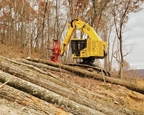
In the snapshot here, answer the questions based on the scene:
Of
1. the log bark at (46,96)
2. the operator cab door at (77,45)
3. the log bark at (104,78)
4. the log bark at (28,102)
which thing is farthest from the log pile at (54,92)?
the operator cab door at (77,45)

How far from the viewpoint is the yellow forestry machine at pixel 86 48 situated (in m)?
13.0

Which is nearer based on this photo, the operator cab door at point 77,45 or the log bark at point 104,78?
the log bark at point 104,78

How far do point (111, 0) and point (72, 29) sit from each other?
12.2 meters

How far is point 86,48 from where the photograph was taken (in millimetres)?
13398

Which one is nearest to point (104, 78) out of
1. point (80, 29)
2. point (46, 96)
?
point (80, 29)

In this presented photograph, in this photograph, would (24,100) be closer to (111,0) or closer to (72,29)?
(72,29)

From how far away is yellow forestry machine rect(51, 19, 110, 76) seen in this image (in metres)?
13.0

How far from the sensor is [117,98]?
1012cm

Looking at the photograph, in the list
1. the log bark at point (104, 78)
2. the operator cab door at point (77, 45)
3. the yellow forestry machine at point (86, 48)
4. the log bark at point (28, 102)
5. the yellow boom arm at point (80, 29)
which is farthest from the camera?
the operator cab door at point (77, 45)

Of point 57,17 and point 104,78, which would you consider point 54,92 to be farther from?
point 57,17

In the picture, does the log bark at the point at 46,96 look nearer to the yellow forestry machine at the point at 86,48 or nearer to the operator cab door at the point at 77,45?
the yellow forestry machine at the point at 86,48

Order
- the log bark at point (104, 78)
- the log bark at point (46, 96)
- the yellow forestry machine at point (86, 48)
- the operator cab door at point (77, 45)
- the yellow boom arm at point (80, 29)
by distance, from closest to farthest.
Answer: the log bark at point (46, 96) < the log bark at point (104, 78) < the yellow forestry machine at point (86, 48) < the yellow boom arm at point (80, 29) < the operator cab door at point (77, 45)

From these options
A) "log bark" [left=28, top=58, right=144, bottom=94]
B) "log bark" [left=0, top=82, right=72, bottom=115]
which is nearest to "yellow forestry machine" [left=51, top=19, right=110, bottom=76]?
"log bark" [left=28, top=58, right=144, bottom=94]

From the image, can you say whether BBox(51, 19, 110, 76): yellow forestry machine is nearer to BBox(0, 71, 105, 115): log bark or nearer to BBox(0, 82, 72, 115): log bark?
BBox(0, 71, 105, 115): log bark
